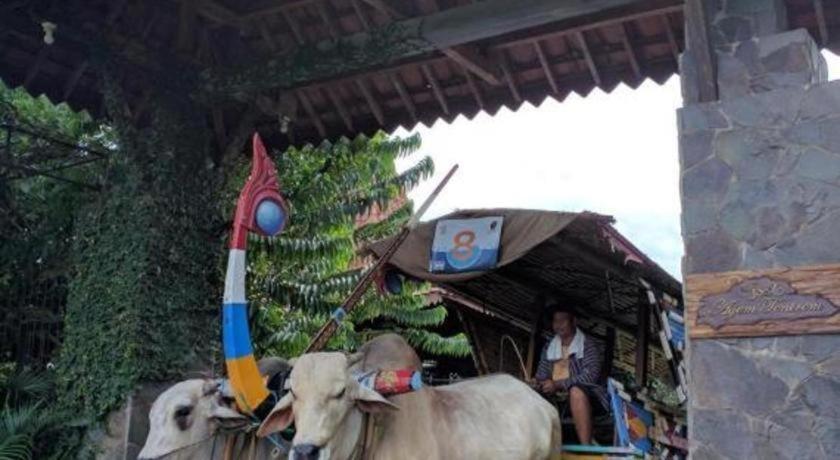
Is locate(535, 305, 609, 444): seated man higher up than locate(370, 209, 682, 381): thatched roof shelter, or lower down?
lower down

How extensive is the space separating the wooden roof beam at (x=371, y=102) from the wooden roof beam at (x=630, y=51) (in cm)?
228

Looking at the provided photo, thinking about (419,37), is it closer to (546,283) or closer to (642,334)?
(546,283)

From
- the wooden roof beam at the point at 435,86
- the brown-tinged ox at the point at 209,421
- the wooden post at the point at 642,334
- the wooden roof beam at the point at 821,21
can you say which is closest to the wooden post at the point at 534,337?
the wooden post at the point at 642,334

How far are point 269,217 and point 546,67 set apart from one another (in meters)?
2.64

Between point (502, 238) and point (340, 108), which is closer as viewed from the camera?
point (502, 238)

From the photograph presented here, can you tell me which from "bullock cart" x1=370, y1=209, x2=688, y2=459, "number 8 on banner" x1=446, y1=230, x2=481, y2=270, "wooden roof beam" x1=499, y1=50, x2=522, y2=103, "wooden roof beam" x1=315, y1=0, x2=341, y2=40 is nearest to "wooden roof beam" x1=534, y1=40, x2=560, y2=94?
"wooden roof beam" x1=499, y1=50, x2=522, y2=103

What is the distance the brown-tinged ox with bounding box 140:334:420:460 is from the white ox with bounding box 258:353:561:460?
0.77ft

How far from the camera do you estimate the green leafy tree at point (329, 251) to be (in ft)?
38.0

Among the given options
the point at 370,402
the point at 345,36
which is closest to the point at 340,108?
the point at 345,36

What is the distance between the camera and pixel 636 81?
7207 millimetres

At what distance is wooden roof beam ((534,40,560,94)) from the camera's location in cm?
724

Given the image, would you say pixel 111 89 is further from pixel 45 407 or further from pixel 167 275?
pixel 45 407

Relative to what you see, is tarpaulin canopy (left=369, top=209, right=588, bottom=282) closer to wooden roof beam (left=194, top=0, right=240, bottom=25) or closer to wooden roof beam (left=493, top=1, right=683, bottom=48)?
wooden roof beam (left=493, top=1, right=683, bottom=48)

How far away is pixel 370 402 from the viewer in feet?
17.3
